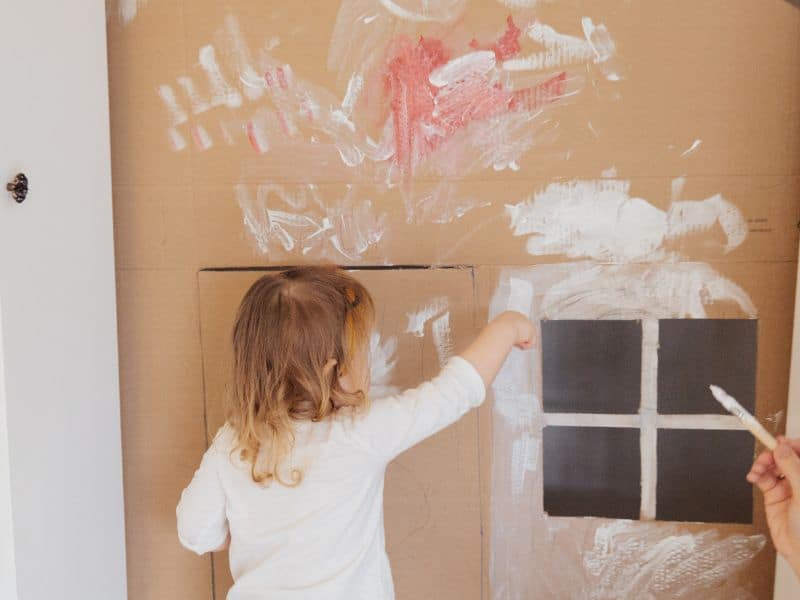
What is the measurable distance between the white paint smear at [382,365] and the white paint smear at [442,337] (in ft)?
0.20

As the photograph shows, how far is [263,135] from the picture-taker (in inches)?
41.7

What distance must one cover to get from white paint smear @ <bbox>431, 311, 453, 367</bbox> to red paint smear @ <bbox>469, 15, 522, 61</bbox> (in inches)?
14.6

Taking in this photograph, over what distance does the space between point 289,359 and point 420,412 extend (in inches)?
6.5

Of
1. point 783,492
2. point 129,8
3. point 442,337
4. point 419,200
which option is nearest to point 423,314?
point 442,337

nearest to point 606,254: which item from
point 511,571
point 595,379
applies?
point 595,379

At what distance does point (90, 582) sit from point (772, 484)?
88 centimetres

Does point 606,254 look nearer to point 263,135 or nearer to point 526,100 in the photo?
point 526,100

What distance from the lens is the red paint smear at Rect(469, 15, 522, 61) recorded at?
3.30 ft

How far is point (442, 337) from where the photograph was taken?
107cm

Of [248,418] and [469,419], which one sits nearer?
[248,418]

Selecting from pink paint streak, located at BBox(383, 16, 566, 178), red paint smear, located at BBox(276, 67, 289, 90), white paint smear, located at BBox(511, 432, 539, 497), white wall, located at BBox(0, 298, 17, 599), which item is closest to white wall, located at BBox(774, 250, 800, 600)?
white paint smear, located at BBox(511, 432, 539, 497)

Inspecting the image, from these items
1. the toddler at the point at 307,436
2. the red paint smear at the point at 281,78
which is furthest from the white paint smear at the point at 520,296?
the red paint smear at the point at 281,78

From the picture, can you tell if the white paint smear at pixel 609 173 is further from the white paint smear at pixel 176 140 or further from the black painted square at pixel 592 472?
the white paint smear at pixel 176 140

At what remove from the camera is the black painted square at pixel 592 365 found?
104 cm
